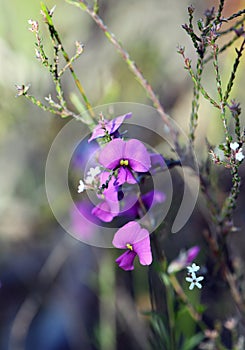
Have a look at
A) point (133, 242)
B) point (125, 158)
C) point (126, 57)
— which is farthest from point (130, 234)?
point (126, 57)

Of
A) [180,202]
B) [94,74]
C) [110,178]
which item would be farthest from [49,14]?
[94,74]

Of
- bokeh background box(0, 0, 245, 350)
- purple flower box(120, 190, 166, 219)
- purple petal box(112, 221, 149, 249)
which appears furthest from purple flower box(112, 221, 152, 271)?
bokeh background box(0, 0, 245, 350)

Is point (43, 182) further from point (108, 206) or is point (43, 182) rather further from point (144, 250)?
point (144, 250)

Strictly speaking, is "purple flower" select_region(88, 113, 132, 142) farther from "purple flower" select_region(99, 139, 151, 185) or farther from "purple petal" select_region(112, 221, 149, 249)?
"purple petal" select_region(112, 221, 149, 249)

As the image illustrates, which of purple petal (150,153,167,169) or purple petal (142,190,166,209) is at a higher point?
purple petal (150,153,167,169)

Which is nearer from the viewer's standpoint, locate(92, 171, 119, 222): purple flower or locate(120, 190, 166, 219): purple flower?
locate(92, 171, 119, 222): purple flower

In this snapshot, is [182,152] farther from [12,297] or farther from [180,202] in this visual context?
[12,297]
